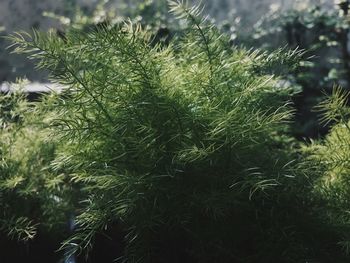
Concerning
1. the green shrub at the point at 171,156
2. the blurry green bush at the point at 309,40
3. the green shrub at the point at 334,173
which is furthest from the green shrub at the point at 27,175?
the blurry green bush at the point at 309,40

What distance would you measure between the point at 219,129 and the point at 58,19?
149 cm

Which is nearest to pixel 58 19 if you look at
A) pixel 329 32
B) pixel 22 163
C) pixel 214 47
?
pixel 329 32

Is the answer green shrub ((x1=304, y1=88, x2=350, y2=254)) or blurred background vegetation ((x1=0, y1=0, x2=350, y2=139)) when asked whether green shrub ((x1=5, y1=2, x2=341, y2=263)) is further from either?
blurred background vegetation ((x1=0, y1=0, x2=350, y2=139))

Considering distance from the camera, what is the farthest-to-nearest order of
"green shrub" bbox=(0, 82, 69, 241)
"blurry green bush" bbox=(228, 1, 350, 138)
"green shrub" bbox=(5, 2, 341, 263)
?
"blurry green bush" bbox=(228, 1, 350, 138) < "green shrub" bbox=(0, 82, 69, 241) < "green shrub" bbox=(5, 2, 341, 263)

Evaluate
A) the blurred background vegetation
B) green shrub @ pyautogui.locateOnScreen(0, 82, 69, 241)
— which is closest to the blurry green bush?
the blurred background vegetation

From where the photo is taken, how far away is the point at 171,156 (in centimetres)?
68

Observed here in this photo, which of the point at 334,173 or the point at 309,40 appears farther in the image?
the point at 309,40

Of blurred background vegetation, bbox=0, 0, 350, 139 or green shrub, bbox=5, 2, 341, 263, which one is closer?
green shrub, bbox=5, 2, 341, 263

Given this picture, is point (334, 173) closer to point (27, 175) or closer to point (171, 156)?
point (171, 156)

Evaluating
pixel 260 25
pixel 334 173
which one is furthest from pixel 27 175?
pixel 260 25

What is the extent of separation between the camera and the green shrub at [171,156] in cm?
66

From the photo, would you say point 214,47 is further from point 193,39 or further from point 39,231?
point 39,231

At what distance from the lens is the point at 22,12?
1939 millimetres

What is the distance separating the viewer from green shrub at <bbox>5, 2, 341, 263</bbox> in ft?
2.15
